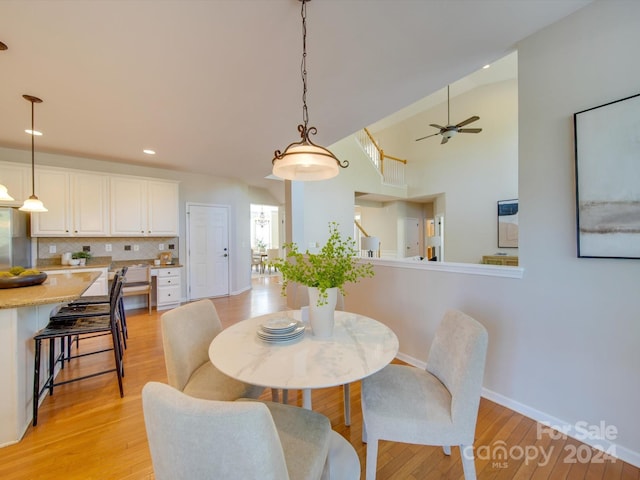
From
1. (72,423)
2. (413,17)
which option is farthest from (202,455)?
(413,17)

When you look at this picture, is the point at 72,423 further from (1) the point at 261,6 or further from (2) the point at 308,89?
(2) the point at 308,89

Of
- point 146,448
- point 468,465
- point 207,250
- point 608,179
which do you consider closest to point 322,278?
point 468,465

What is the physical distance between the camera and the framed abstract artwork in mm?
1398

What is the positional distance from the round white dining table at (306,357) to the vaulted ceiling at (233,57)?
6.23ft

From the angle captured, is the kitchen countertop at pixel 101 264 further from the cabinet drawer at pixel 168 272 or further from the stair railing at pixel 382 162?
the stair railing at pixel 382 162

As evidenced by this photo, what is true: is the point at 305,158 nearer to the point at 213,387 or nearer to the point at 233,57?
the point at 233,57

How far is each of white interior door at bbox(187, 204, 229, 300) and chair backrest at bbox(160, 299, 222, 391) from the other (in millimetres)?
3865

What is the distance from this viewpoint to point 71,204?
12.8ft

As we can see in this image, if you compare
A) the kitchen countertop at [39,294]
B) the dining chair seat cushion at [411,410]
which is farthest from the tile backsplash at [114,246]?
the dining chair seat cushion at [411,410]

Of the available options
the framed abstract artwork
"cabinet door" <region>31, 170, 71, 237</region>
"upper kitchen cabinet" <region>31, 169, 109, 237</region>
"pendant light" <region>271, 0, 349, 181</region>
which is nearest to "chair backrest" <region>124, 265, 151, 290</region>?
"upper kitchen cabinet" <region>31, 169, 109, 237</region>

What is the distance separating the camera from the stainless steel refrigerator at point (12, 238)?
121 inches

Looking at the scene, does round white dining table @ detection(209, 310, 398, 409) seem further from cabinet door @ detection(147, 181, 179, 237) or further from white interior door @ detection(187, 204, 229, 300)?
white interior door @ detection(187, 204, 229, 300)

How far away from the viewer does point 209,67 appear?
80.0 inches

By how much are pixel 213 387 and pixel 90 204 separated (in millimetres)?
4267
